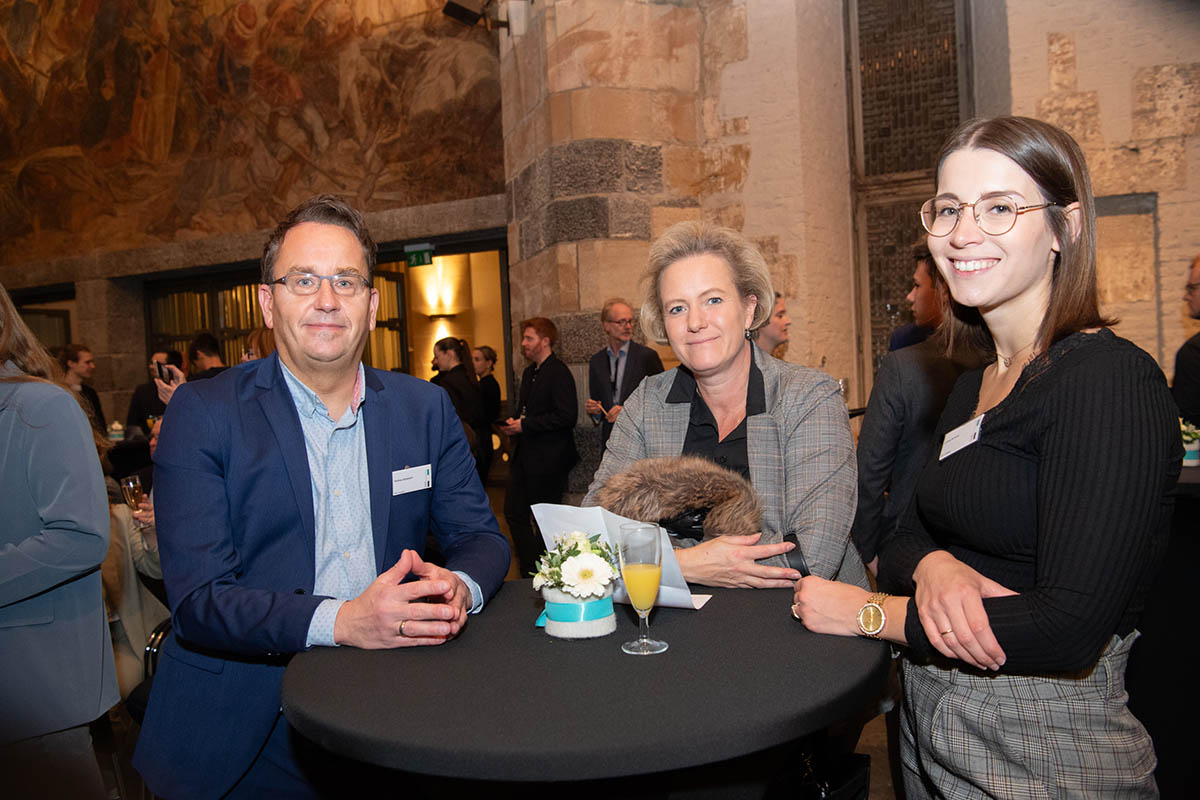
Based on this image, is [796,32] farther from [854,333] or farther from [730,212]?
[854,333]

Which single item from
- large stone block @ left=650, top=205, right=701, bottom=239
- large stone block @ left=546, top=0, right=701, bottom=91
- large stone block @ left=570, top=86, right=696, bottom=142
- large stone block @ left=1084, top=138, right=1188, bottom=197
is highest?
large stone block @ left=546, top=0, right=701, bottom=91

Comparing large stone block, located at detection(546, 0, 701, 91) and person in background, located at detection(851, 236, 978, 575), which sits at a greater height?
large stone block, located at detection(546, 0, 701, 91)

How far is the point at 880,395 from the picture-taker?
99.7 inches

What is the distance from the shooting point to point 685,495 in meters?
1.66

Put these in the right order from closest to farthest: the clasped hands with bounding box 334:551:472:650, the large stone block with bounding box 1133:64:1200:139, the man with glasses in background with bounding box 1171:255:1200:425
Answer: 1. the clasped hands with bounding box 334:551:472:650
2. the man with glasses in background with bounding box 1171:255:1200:425
3. the large stone block with bounding box 1133:64:1200:139

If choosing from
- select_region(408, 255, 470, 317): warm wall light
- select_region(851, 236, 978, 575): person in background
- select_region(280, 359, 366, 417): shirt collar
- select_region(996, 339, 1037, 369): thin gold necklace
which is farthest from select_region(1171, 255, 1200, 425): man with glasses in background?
select_region(408, 255, 470, 317): warm wall light

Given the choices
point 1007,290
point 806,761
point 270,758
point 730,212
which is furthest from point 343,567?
point 730,212

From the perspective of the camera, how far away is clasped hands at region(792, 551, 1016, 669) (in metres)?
1.17

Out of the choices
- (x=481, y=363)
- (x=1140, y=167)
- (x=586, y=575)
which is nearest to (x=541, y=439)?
(x=481, y=363)

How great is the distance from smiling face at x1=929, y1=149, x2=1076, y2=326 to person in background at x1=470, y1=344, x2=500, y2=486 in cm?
628

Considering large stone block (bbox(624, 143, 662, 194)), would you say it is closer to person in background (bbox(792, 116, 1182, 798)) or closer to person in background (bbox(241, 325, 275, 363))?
person in background (bbox(241, 325, 275, 363))

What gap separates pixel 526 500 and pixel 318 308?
3.80 meters

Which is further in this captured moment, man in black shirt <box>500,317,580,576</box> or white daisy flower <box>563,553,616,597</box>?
man in black shirt <box>500,317,580,576</box>

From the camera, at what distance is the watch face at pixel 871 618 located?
1.31 metres
